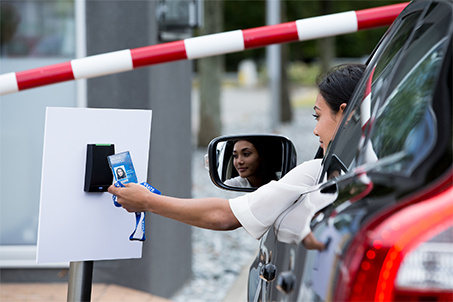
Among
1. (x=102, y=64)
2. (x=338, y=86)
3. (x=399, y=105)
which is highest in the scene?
(x=102, y=64)

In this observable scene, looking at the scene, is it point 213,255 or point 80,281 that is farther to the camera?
Answer: point 213,255

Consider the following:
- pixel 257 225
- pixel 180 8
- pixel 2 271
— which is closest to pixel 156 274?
pixel 2 271

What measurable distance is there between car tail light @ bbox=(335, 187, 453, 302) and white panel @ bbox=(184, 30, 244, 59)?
171cm

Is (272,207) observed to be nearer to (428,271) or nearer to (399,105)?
(399,105)

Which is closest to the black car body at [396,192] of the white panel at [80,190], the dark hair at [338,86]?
the dark hair at [338,86]

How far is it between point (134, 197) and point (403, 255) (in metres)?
1.03

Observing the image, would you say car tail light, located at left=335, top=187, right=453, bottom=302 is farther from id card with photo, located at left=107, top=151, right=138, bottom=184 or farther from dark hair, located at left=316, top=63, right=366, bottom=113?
id card with photo, located at left=107, top=151, right=138, bottom=184

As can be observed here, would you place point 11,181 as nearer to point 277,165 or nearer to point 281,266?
point 277,165

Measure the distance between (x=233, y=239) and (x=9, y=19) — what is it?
3.27 m

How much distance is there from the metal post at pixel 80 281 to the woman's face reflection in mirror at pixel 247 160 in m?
0.65

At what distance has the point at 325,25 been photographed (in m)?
2.50

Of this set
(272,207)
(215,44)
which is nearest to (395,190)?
(272,207)

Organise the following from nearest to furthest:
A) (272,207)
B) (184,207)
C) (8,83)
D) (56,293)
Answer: (272,207), (184,207), (8,83), (56,293)

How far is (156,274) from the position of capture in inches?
165
